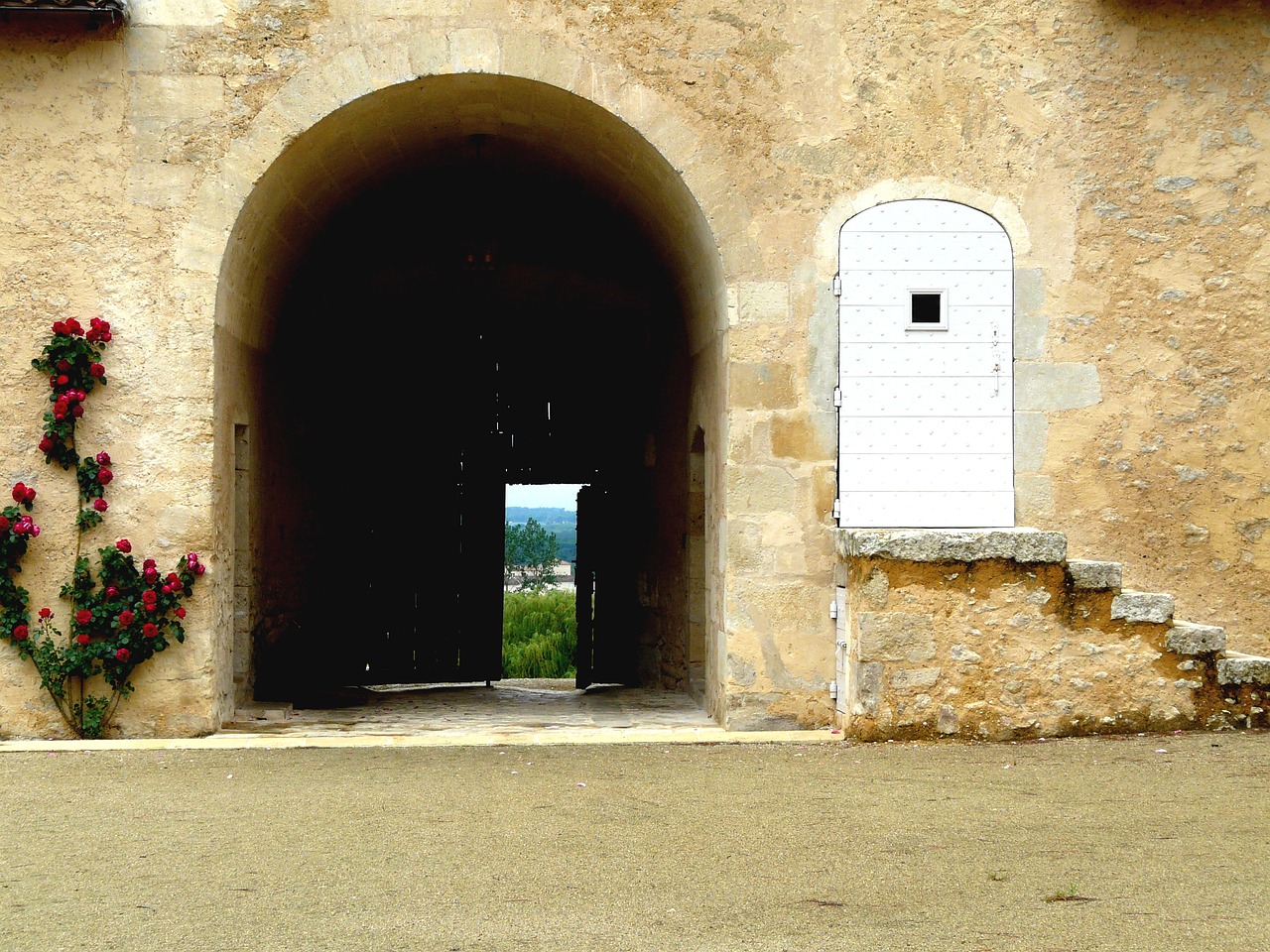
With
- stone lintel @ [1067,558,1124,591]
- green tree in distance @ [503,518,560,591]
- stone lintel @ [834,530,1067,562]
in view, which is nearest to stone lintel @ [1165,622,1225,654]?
stone lintel @ [1067,558,1124,591]

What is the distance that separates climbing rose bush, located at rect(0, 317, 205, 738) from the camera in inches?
254

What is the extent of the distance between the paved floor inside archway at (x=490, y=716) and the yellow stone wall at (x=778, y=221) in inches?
16.2

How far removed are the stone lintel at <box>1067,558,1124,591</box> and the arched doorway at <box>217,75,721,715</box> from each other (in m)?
2.27

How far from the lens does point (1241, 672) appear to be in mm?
6379

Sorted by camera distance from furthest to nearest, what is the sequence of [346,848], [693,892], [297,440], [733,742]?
1. [297,440]
2. [733,742]
3. [346,848]
4. [693,892]

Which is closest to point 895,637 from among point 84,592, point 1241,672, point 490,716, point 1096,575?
point 1096,575

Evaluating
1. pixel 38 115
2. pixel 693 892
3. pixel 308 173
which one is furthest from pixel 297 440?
pixel 693 892

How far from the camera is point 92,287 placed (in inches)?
260

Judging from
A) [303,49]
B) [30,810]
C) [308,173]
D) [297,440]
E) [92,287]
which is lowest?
[30,810]

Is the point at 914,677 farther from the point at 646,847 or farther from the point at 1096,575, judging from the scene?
the point at 646,847

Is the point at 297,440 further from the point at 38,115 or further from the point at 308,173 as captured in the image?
the point at 38,115

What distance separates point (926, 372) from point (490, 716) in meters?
3.46

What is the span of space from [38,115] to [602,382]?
5.51 m

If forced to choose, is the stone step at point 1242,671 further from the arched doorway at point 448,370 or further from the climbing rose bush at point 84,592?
the climbing rose bush at point 84,592
